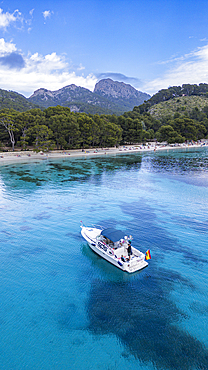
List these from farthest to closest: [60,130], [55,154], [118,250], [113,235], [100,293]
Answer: [60,130]
[55,154]
[113,235]
[118,250]
[100,293]

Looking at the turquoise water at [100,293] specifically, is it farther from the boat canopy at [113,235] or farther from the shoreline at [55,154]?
the shoreline at [55,154]

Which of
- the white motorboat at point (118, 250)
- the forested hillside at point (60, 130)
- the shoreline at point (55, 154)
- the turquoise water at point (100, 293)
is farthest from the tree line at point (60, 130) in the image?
the white motorboat at point (118, 250)

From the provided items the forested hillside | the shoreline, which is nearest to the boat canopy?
the shoreline

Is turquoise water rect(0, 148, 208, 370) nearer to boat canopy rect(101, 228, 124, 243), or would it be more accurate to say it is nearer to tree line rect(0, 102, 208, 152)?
boat canopy rect(101, 228, 124, 243)

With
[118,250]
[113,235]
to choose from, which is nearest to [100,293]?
[118,250]

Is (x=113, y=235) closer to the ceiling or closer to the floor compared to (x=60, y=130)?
closer to the floor

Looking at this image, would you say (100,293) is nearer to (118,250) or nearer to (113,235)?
(118,250)
